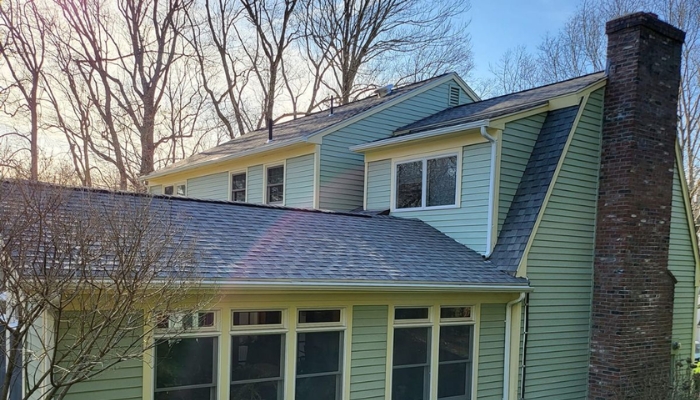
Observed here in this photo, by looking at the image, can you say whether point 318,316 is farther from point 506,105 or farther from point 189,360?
point 506,105

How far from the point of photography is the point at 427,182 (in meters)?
9.81

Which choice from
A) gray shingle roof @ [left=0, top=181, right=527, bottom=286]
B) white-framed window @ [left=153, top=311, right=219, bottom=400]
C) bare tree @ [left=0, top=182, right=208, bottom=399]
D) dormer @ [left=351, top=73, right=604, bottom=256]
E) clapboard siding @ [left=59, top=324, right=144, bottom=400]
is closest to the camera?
bare tree @ [left=0, top=182, right=208, bottom=399]

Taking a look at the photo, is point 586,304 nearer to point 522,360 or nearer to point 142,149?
point 522,360

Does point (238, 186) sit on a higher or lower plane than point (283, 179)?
lower

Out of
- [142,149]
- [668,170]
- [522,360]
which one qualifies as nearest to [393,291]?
[522,360]

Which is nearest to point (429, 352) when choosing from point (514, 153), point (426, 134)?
point (514, 153)

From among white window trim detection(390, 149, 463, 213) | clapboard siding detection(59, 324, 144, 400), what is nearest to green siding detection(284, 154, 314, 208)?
white window trim detection(390, 149, 463, 213)

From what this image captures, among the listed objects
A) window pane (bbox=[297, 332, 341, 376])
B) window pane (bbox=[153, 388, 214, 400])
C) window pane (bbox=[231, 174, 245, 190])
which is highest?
window pane (bbox=[231, 174, 245, 190])

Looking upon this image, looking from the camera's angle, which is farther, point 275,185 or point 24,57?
point 24,57

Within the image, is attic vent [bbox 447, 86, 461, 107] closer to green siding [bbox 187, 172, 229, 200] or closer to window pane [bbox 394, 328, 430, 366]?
green siding [bbox 187, 172, 229, 200]

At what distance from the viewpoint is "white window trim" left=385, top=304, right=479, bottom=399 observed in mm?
7379

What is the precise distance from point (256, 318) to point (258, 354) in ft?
1.58

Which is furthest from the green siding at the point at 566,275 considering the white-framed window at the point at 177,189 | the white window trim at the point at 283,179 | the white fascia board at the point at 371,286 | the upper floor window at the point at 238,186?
the white-framed window at the point at 177,189

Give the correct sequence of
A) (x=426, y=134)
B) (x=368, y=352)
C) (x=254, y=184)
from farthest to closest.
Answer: (x=254, y=184)
(x=426, y=134)
(x=368, y=352)
